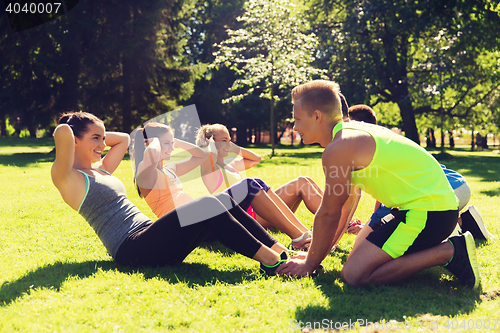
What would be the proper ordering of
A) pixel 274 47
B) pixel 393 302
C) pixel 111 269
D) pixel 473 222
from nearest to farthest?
pixel 393 302
pixel 111 269
pixel 473 222
pixel 274 47

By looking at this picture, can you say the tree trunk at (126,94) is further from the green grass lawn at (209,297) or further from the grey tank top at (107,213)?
the grey tank top at (107,213)

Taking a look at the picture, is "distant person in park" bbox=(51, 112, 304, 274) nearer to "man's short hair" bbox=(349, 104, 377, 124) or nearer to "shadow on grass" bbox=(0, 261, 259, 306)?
"shadow on grass" bbox=(0, 261, 259, 306)

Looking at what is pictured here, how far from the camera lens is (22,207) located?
714 centimetres

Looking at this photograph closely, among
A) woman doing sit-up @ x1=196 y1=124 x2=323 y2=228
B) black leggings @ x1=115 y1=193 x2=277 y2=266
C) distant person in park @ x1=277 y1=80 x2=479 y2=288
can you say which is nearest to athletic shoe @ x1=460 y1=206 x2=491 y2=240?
distant person in park @ x1=277 y1=80 x2=479 y2=288

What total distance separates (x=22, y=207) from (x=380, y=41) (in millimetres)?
22650

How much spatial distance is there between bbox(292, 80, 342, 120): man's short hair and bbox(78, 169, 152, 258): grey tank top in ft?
6.23

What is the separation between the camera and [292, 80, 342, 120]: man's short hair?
3410 mm

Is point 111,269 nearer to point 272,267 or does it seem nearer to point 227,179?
point 272,267

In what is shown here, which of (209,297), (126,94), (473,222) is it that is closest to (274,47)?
(126,94)

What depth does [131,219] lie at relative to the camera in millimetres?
3697

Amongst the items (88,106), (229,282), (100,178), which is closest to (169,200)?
(100,178)

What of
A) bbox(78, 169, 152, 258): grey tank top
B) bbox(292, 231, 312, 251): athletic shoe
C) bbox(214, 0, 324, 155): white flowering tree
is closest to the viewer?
bbox(78, 169, 152, 258): grey tank top

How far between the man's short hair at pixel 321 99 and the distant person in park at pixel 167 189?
1.36m

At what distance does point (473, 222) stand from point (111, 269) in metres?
4.24
